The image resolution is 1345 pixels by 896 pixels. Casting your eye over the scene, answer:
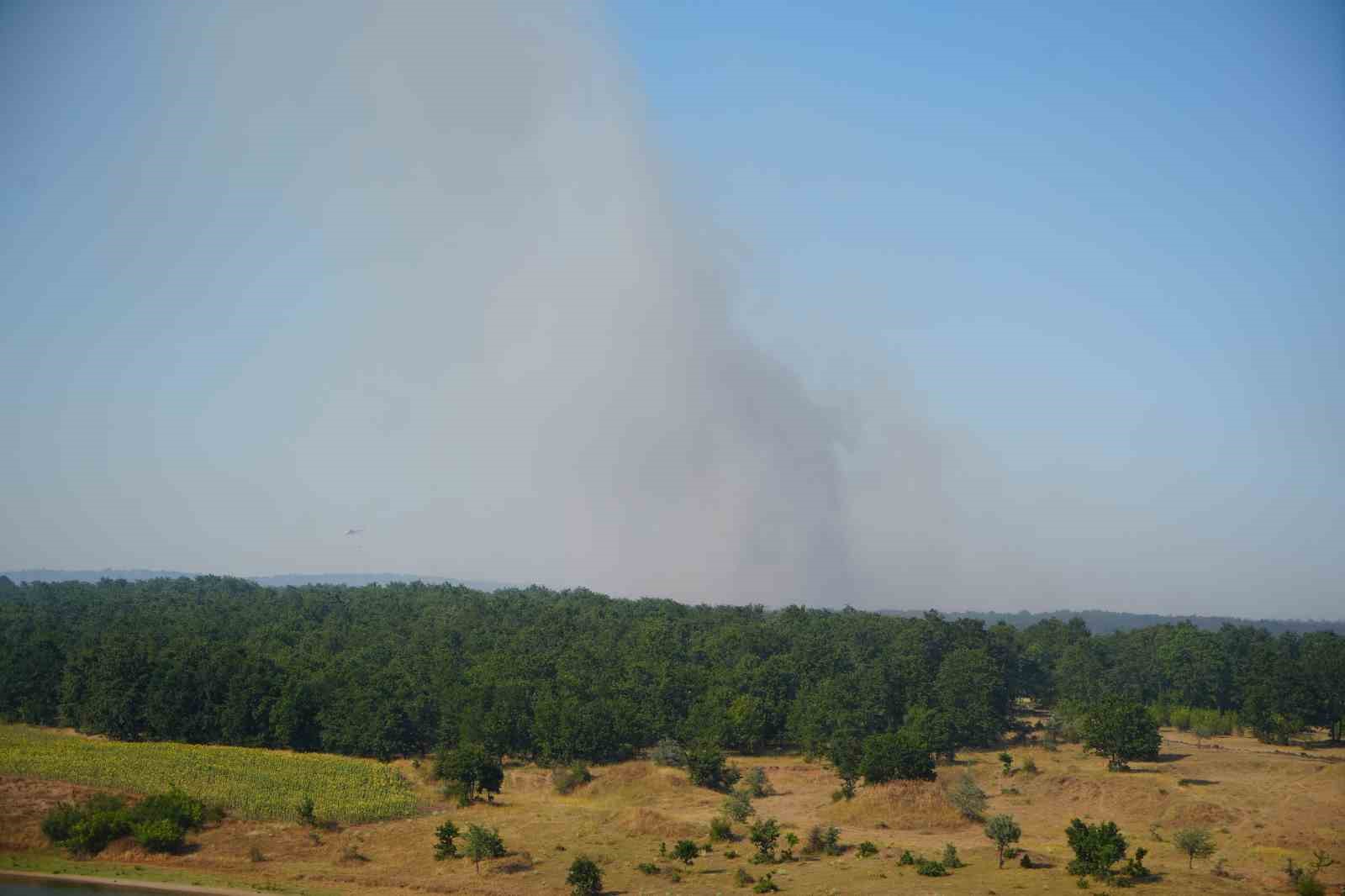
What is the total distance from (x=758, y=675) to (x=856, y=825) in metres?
39.2

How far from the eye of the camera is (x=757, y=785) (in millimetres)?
90125

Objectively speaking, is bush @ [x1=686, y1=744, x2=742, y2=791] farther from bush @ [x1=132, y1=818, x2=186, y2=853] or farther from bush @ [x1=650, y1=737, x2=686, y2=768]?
bush @ [x1=132, y1=818, x2=186, y2=853]

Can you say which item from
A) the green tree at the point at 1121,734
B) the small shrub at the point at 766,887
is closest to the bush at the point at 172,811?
the small shrub at the point at 766,887

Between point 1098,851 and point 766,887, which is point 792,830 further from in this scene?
point 1098,851

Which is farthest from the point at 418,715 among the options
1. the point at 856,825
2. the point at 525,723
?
the point at 856,825

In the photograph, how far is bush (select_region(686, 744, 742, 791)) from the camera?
9056 cm

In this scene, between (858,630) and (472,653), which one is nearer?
(472,653)

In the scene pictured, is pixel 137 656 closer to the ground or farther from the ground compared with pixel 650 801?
farther from the ground

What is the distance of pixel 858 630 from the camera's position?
164000mm

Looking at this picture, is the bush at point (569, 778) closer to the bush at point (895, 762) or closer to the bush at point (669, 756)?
the bush at point (669, 756)

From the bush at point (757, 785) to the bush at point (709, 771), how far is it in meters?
1.23

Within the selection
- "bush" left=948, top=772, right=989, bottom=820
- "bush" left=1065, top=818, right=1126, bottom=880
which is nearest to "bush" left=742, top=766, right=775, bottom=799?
"bush" left=948, top=772, right=989, bottom=820

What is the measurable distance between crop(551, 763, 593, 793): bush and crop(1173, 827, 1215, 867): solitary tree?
48566 millimetres

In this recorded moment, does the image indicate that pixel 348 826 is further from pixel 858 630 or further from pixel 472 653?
pixel 858 630
